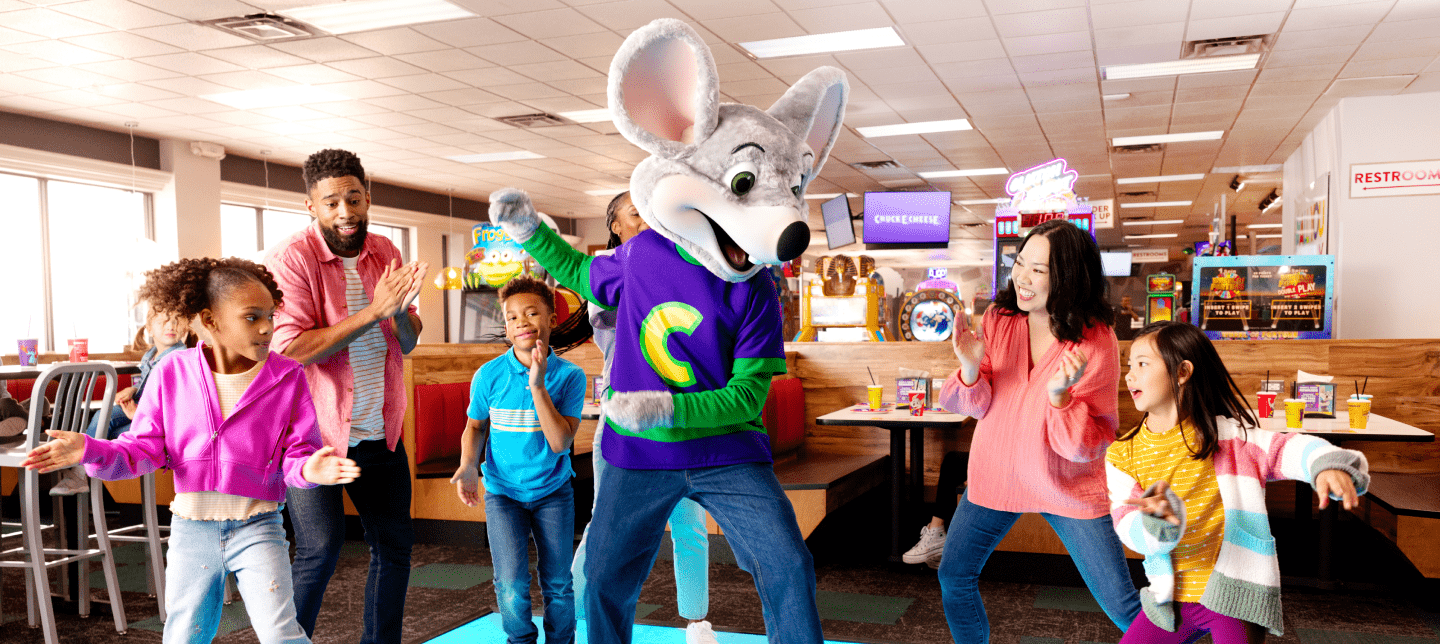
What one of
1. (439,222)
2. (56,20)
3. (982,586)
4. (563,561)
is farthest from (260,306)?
(439,222)

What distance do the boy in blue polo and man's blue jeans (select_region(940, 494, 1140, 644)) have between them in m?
1.01

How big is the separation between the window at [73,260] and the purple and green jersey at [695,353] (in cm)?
891

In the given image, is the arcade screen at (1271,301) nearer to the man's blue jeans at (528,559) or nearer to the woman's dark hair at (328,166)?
the man's blue jeans at (528,559)

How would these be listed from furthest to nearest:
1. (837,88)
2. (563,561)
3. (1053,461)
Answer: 1. (563,561)
2. (1053,461)
3. (837,88)

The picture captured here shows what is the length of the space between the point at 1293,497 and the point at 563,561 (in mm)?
4049

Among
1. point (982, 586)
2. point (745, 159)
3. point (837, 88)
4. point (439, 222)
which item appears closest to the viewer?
point (745, 159)

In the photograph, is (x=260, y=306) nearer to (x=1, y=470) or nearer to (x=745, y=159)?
(x=745, y=159)

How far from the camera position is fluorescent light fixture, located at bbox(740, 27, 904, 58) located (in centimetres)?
645

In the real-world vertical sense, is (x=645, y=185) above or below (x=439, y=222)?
below

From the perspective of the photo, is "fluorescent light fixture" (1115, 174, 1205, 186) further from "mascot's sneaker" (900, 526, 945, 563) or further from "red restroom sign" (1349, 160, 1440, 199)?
"mascot's sneaker" (900, 526, 945, 563)

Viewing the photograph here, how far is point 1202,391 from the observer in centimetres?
185

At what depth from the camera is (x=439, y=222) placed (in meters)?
14.0

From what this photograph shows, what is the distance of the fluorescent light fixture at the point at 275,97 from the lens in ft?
25.5

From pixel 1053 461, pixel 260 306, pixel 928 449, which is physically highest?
pixel 260 306
